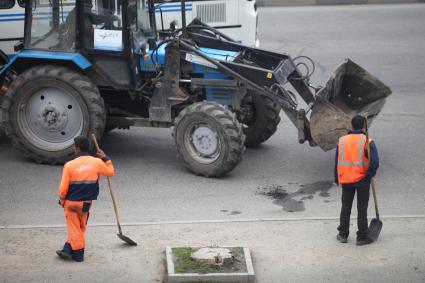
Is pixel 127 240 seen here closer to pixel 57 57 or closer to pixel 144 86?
pixel 144 86

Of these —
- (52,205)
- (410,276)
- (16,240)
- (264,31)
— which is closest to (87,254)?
(16,240)

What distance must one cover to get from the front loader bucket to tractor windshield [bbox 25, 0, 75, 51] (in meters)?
3.75

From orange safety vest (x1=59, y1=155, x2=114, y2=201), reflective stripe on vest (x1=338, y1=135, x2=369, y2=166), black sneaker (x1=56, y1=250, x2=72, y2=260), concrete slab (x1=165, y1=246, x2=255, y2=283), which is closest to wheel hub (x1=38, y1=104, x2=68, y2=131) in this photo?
orange safety vest (x1=59, y1=155, x2=114, y2=201)

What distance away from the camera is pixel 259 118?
47.4ft

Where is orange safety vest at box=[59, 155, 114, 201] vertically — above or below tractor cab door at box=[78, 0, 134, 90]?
below

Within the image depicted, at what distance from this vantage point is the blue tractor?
13.1 m

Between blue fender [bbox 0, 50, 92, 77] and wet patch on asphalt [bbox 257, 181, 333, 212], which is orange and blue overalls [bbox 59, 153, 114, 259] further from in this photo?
blue fender [bbox 0, 50, 92, 77]

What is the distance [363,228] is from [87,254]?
3225 millimetres

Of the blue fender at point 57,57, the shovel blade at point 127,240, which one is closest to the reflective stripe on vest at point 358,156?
the shovel blade at point 127,240

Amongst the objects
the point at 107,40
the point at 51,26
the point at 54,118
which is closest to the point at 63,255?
the point at 54,118

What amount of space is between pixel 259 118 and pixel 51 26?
3.50 m

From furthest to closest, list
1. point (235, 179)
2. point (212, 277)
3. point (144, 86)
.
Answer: point (144, 86) < point (235, 179) < point (212, 277)

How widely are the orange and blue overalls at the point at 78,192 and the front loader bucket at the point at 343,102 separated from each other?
12.2 feet

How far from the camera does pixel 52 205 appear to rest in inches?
480
